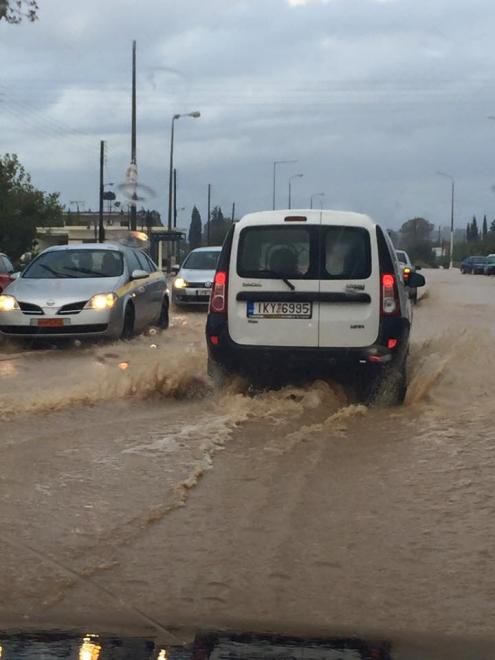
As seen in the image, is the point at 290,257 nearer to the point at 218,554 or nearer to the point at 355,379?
the point at 355,379

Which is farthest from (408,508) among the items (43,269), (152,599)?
(43,269)

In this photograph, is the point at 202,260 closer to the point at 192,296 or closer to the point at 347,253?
the point at 192,296

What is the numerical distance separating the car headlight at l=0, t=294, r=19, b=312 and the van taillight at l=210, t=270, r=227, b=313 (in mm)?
5684

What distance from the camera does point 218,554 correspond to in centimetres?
519

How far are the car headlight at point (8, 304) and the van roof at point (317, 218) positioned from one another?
578 cm

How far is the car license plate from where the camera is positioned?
29.3 feet

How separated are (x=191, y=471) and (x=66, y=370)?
553cm

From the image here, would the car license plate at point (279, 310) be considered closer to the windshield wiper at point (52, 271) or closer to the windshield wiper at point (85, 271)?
the windshield wiper at point (85, 271)

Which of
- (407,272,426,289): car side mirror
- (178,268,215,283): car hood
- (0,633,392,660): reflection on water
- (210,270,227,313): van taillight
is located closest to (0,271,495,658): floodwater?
(0,633,392,660): reflection on water

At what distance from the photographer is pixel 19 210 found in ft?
148

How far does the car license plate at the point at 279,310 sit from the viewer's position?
8.94 m

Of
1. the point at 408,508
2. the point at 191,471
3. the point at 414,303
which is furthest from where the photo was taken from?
the point at 414,303

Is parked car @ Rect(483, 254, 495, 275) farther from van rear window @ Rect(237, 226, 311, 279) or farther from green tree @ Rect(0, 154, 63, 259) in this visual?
van rear window @ Rect(237, 226, 311, 279)

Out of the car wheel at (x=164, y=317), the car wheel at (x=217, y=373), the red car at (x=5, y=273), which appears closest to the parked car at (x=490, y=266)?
the car wheel at (x=164, y=317)
